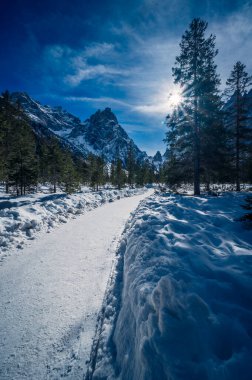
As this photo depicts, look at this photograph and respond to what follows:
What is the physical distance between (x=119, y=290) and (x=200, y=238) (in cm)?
238

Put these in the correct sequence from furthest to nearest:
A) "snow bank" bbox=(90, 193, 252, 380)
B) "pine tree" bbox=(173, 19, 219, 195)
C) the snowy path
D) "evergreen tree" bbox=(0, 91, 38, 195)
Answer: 1. "evergreen tree" bbox=(0, 91, 38, 195)
2. "pine tree" bbox=(173, 19, 219, 195)
3. the snowy path
4. "snow bank" bbox=(90, 193, 252, 380)

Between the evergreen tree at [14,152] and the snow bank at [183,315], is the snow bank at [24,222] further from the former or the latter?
the evergreen tree at [14,152]

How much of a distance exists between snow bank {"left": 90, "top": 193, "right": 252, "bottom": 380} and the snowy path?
44 centimetres

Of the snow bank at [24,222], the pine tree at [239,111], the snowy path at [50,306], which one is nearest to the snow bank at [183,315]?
the snowy path at [50,306]

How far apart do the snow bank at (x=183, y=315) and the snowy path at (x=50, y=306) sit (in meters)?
0.44

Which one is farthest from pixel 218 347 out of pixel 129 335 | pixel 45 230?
pixel 45 230

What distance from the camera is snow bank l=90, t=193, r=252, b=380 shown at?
1.71 metres

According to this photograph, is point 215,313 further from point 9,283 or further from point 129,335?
point 9,283

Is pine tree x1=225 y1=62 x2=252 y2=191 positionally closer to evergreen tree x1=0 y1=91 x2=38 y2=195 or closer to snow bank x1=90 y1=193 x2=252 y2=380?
snow bank x1=90 y1=193 x2=252 y2=380

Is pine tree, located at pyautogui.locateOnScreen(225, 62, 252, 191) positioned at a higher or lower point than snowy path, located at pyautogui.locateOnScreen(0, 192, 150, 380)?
higher

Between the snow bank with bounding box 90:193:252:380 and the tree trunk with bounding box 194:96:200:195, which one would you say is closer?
the snow bank with bounding box 90:193:252:380

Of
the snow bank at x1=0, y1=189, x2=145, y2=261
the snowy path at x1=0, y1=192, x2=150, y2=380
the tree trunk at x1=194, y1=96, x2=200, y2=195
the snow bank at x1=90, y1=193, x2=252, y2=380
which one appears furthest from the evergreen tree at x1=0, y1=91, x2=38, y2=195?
the snow bank at x1=90, y1=193, x2=252, y2=380

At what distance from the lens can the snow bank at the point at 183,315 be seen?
171cm

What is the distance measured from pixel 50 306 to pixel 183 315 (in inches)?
116
